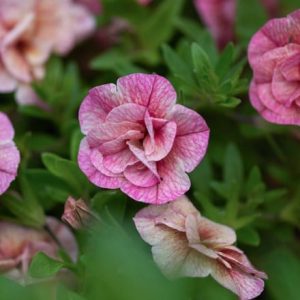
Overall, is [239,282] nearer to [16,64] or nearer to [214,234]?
[214,234]

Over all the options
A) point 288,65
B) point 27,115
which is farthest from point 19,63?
point 288,65

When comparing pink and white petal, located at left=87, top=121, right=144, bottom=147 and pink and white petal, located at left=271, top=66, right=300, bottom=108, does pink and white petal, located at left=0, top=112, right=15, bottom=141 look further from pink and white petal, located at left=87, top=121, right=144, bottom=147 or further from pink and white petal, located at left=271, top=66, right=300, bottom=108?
pink and white petal, located at left=271, top=66, right=300, bottom=108

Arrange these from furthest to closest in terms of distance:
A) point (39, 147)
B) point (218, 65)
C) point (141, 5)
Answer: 1. point (141, 5)
2. point (39, 147)
3. point (218, 65)

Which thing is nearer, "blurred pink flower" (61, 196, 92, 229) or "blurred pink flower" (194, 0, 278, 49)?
"blurred pink flower" (61, 196, 92, 229)

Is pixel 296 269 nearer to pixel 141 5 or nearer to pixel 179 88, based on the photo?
pixel 179 88

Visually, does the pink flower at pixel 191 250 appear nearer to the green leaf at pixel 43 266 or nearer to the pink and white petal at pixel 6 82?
the green leaf at pixel 43 266

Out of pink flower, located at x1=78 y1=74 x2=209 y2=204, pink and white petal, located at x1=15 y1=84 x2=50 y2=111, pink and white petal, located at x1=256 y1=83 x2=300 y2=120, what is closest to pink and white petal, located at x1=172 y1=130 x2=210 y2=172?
pink flower, located at x1=78 y1=74 x2=209 y2=204

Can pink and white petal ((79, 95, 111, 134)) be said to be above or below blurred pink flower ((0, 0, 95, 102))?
above

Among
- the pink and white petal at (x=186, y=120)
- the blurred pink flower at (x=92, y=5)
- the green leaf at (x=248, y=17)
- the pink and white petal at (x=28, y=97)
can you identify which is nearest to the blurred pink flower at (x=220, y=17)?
the green leaf at (x=248, y=17)
